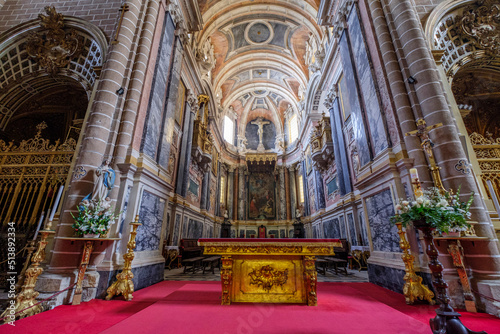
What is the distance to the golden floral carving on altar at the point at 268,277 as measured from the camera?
382cm

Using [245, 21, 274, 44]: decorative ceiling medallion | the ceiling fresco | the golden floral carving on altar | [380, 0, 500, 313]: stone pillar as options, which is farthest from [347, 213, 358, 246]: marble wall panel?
[245, 21, 274, 44]: decorative ceiling medallion

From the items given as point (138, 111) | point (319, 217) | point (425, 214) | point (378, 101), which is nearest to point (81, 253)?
point (138, 111)

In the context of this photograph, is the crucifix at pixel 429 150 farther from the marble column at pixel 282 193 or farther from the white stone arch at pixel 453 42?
the marble column at pixel 282 193

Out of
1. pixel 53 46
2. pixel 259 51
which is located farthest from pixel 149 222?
pixel 259 51

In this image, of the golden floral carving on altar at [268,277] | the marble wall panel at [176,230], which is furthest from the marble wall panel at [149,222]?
the golden floral carving on altar at [268,277]

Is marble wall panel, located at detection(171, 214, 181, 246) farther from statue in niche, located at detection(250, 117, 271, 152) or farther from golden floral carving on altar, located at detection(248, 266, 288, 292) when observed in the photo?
statue in niche, located at detection(250, 117, 271, 152)

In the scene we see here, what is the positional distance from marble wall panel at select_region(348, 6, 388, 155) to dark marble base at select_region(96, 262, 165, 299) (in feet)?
21.4

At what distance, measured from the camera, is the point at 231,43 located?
1634 cm

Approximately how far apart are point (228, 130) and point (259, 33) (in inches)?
343

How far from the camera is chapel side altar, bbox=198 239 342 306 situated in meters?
3.74

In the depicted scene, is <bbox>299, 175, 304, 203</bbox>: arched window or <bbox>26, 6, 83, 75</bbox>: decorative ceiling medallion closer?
<bbox>26, 6, 83, 75</bbox>: decorative ceiling medallion

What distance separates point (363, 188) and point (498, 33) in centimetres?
645

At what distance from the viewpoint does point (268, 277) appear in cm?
385

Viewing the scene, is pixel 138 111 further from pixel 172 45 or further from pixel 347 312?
pixel 347 312
